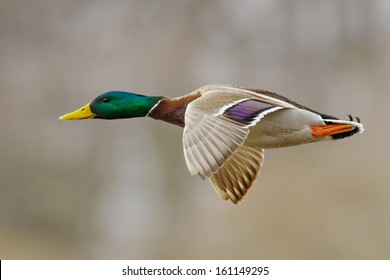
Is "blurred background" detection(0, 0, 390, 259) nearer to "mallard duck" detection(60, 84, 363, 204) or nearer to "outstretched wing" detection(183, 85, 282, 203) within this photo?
"mallard duck" detection(60, 84, 363, 204)

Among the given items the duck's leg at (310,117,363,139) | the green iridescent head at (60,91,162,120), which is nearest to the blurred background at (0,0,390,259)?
the green iridescent head at (60,91,162,120)

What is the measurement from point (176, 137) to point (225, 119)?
13.5ft

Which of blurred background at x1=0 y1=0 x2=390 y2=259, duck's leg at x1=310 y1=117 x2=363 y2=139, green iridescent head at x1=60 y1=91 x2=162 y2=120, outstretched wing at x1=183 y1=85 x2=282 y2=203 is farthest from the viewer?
blurred background at x1=0 y1=0 x2=390 y2=259

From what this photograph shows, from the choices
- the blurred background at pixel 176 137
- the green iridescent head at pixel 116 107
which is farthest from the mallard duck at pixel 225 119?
the blurred background at pixel 176 137

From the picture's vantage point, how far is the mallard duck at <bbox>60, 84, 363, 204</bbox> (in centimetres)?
249

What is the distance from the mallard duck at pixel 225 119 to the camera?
98.2 inches

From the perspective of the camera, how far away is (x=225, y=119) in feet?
8.49

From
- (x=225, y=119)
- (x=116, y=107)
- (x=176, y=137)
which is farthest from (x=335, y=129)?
(x=176, y=137)

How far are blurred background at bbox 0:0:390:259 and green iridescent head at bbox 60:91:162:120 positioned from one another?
293cm

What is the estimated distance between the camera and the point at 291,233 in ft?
20.3

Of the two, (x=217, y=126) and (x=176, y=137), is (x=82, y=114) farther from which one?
(x=176, y=137)

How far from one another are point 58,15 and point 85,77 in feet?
4.16

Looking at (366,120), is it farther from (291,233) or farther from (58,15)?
(58,15)
